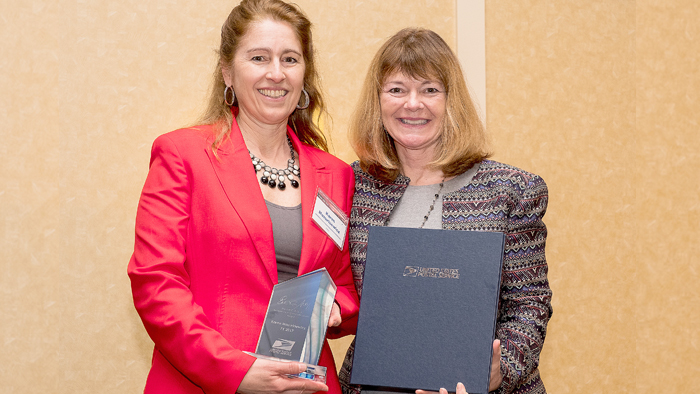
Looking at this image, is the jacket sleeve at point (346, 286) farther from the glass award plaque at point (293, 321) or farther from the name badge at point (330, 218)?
the glass award plaque at point (293, 321)

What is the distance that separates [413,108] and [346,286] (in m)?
0.64

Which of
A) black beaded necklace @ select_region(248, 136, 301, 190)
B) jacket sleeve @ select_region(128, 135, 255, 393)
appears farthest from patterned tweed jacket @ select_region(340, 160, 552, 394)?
jacket sleeve @ select_region(128, 135, 255, 393)

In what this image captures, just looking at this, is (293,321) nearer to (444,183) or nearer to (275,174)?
(275,174)

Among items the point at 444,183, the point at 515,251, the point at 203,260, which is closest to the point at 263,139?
the point at 203,260

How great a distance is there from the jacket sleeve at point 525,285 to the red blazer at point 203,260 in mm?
567

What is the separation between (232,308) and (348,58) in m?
1.95

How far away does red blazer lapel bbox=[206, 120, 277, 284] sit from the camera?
174 centimetres

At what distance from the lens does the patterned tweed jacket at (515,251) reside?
1.86m

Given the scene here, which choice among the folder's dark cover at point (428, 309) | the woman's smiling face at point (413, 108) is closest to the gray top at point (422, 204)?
the woman's smiling face at point (413, 108)

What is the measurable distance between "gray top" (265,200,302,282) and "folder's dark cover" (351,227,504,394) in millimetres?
236

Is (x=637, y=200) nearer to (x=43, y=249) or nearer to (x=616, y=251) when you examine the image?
(x=616, y=251)

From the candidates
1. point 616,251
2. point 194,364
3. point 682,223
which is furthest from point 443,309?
point 682,223

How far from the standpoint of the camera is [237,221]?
1733 mm

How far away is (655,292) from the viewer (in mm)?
3705
